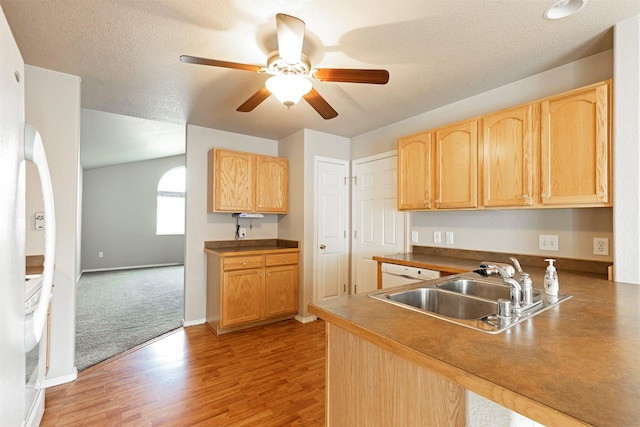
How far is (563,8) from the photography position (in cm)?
166

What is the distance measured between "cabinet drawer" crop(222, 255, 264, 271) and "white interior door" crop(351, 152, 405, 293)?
4.39 feet

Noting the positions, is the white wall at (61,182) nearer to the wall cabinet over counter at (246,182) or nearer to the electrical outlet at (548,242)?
the wall cabinet over counter at (246,182)

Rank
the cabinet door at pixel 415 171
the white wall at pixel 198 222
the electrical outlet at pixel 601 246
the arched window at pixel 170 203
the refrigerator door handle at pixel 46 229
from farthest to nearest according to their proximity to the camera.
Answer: the arched window at pixel 170 203 < the white wall at pixel 198 222 < the cabinet door at pixel 415 171 < the electrical outlet at pixel 601 246 < the refrigerator door handle at pixel 46 229

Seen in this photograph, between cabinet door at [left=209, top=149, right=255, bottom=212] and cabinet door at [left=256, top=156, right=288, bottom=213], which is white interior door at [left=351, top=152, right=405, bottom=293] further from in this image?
cabinet door at [left=209, top=149, right=255, bottom=212]

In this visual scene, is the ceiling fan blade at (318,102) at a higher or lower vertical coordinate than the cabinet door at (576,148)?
higher

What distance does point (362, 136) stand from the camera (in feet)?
13.3

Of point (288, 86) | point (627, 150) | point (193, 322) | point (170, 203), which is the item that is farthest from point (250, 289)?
point (170, 203)

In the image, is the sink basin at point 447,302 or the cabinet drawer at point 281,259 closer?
the sink basin at point 447,302

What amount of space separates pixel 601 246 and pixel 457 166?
113 centimetres

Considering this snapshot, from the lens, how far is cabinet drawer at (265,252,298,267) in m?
3.56

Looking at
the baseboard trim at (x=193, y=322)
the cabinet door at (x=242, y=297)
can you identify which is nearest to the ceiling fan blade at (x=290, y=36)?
the cabinet door at (x=242, y=297)

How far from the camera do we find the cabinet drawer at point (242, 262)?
128 inches

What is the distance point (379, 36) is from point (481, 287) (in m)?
1.72

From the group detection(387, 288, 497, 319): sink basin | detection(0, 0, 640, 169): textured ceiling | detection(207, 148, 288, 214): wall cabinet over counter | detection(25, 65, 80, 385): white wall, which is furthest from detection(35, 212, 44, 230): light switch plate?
detection(387, 288, 497, 319): sink basin
